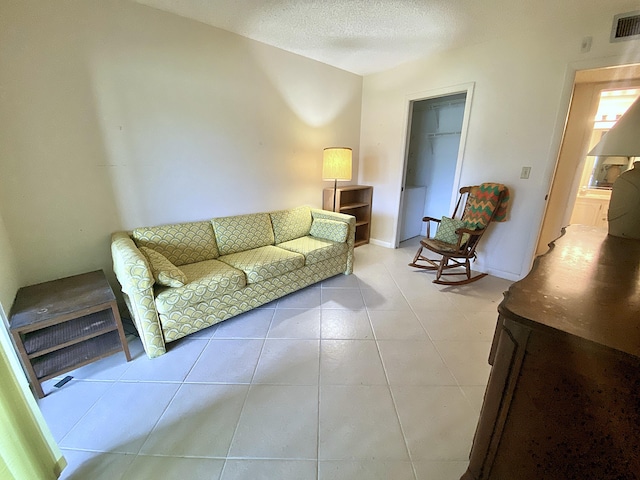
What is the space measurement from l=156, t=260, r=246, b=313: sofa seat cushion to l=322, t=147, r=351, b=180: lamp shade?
5.56ft

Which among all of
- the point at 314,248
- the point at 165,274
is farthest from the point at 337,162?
the point at 165,274

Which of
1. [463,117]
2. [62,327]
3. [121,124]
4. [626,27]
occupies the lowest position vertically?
[62,327]

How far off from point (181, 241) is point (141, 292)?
0.73 metres

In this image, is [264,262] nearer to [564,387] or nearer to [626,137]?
[564,387]

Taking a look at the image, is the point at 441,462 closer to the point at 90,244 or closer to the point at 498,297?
the point at 498,297

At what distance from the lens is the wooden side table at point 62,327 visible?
1433mm

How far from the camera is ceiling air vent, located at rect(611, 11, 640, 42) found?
6.57 feet

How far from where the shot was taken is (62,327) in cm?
165

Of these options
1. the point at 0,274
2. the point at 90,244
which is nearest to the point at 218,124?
the point at 90,244

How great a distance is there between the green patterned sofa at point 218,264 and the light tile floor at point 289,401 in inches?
8.4

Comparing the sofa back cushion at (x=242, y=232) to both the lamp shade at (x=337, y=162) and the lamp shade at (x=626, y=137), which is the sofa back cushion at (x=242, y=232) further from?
the lamp shade at (x=626, y=137)

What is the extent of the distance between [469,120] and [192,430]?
365cm

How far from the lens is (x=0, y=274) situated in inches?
58.1

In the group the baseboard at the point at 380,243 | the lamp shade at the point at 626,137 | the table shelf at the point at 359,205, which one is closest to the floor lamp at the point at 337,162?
the table shelf at the point at 359,205
